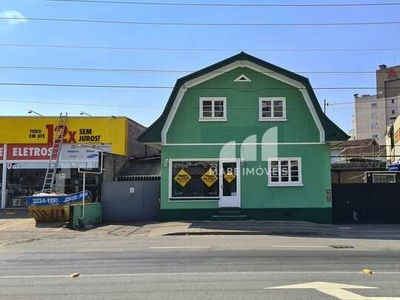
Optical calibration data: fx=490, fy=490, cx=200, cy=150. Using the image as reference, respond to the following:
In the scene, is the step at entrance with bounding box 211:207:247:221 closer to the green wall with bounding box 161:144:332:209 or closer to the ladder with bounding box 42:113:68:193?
the green wall with bounding box 161:144:332:209

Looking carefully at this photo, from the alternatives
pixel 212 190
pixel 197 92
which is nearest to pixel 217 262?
pixel 212 190

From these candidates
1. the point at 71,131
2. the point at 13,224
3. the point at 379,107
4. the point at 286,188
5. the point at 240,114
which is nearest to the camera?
the point at 13,224

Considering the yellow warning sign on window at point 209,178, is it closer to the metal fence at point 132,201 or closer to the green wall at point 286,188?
the green wall at point 286,188

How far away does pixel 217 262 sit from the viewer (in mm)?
11062

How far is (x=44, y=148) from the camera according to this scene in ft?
94.3

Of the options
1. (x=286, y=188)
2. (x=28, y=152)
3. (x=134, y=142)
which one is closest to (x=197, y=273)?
(x=286, y=188)

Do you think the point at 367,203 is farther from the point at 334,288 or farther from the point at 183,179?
the point at 334,288

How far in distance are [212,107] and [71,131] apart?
9633 millimetres

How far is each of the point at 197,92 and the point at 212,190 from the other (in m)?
4.86

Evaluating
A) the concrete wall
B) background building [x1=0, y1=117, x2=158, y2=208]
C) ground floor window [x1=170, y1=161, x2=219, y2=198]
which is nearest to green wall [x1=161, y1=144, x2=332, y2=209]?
ground floor window [x1=170, y1=161, x2=219, y2=198]

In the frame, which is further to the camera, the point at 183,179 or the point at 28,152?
the point at 28,152

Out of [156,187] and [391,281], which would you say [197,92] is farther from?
[391,281]

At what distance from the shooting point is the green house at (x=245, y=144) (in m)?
23.2

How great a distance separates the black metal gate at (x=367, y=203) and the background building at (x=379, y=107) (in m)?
78.8
